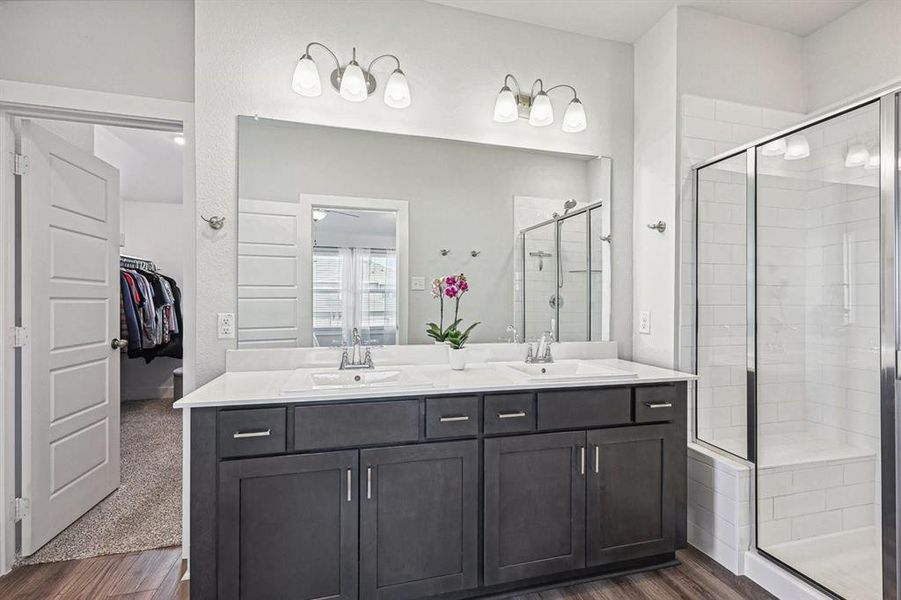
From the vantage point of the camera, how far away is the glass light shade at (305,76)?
6.98 ft

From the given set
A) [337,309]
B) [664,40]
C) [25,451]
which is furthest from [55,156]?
[664,40]

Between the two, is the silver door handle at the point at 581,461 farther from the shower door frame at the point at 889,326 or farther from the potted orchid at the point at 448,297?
the shower door frame at the point at 889,326

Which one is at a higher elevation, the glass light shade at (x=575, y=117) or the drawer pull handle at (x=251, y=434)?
the glass light shade at (x=575, y=117)

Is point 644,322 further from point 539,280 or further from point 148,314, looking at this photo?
point 148,314

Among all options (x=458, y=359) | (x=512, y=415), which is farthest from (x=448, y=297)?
(x=512, y=415)

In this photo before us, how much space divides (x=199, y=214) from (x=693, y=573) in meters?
2.77

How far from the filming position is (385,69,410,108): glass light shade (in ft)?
7.45

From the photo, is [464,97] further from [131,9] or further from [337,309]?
[131,9]

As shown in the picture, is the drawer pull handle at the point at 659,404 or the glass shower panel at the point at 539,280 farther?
the glass shower panel at the point at 539,280

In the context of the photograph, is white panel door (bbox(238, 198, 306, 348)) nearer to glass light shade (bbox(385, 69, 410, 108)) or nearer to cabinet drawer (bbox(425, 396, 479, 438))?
glass light shade (bbox(385, 69, 410, 108))

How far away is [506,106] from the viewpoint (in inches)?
96.5

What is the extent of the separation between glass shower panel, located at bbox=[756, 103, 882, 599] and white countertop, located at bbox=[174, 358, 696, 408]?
52 centimetres

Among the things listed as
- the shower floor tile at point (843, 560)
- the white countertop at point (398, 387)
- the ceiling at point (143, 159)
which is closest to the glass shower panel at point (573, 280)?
the white countertop at point (398, 387)

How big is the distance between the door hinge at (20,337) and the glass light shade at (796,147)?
11.8 ft
